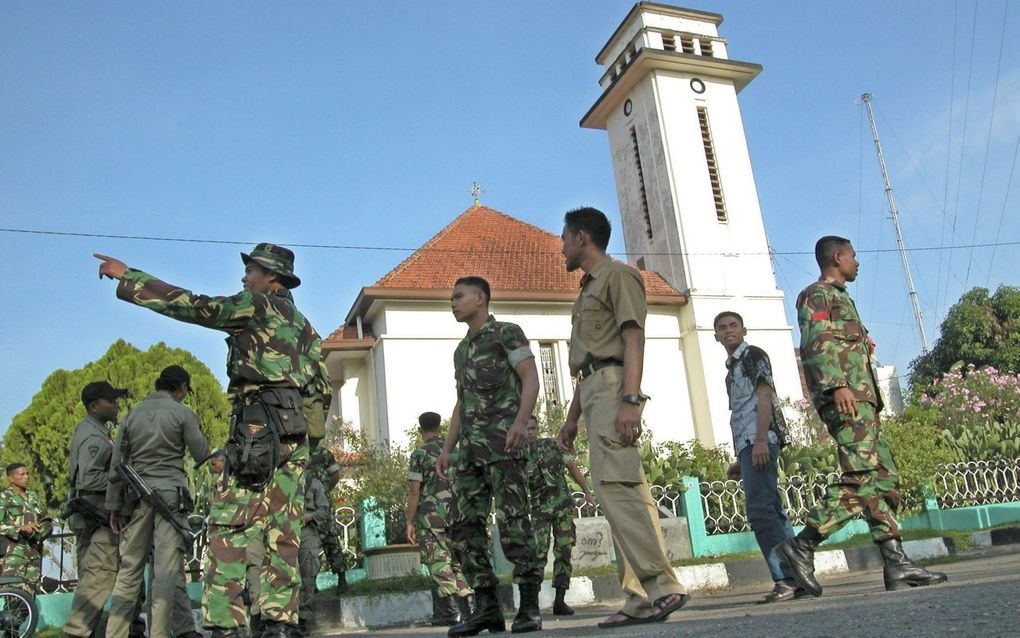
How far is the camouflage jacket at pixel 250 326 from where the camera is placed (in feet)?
12.2

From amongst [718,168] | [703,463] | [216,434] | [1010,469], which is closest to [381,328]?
[216,434]

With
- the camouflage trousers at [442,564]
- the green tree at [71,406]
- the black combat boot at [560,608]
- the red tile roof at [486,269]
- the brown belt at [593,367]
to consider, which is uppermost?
the red tile roof at [486,269]

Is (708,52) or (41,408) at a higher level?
(708,52)

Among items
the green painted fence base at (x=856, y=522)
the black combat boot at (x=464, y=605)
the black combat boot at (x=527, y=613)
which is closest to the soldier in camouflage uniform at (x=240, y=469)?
the black combat boot at (x=527, y=613)

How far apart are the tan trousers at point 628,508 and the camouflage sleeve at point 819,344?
5.13 feet

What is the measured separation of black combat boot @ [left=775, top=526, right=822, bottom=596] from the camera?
4680 mm

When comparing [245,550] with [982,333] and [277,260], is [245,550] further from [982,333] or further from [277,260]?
[982,333]

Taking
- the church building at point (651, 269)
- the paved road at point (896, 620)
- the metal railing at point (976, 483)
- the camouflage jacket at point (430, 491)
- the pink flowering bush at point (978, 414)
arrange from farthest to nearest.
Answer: the church building at point (651, 269) → the pink flowering bush at point (978, 414) → the metal railing at point (976, 483) → the camouflage jacket at point (430, 491) → the paved road at point (896, 620)

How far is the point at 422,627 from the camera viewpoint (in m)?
6.91

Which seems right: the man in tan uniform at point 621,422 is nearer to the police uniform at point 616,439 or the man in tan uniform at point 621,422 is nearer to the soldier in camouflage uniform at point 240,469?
the police uniform at point 616,439

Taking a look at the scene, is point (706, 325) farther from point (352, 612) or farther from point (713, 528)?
point (352, 612)

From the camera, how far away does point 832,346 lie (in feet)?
16.6

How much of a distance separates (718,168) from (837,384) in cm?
2016

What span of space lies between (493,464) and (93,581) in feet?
10.2
